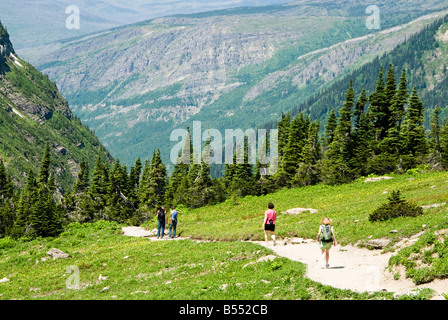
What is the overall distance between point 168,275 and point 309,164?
49.2m

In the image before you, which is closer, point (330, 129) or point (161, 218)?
point (161, 218)

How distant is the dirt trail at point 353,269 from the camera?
59.4 ft

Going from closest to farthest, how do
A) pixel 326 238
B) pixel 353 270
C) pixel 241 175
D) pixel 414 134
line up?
pixel 353 270 → pixel 326 238 → pixel 414 134 → pixel 241 175

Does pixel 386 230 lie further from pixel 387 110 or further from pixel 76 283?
pixel 387 110

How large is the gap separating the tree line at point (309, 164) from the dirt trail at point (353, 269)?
3313 centimetres

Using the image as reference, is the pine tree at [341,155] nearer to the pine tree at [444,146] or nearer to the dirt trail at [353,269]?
the pine tree at [444,146]

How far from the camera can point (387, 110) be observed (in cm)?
7194

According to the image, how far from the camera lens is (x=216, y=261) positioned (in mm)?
26766

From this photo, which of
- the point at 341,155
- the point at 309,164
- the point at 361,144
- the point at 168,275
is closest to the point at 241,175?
the point at 309,164

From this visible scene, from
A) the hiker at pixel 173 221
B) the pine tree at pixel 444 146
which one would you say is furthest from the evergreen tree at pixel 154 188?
the pine tree at pixel 444 146

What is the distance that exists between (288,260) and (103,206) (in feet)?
231

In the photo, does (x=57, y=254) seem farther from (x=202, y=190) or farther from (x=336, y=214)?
(x=202, y=190)

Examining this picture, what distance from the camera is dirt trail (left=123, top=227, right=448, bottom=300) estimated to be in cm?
1811

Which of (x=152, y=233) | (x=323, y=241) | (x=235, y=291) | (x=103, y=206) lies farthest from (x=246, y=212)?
(x=103, y=206)
